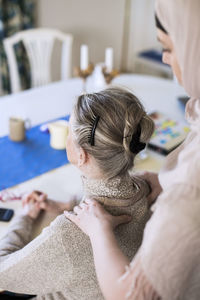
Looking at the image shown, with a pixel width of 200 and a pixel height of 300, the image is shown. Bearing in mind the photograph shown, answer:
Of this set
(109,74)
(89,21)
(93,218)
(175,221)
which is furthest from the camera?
(89,21)

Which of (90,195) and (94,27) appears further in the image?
(94,27)

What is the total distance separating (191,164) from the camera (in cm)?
81

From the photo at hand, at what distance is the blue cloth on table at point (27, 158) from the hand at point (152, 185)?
463 mm

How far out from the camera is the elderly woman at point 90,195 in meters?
1.03

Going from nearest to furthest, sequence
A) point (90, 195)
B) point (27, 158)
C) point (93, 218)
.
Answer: point (93, 218)
point (90, 195)
point (27, 158)

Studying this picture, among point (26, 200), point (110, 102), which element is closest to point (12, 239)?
point (26, 200)

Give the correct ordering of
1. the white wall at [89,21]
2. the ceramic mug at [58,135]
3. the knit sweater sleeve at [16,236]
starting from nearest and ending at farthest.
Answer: the knit sweater sleeve at [16,236], the ceramic mug at [58,135], the white wall at [89,21]

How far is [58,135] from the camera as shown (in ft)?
5.68

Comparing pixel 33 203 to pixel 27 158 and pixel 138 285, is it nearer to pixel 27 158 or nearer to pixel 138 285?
pixel 27 158

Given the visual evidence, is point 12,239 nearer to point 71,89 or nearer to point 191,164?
point 191,164

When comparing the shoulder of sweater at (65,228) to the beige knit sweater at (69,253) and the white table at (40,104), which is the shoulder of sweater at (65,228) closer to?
the beige knit sweater at (69,253)

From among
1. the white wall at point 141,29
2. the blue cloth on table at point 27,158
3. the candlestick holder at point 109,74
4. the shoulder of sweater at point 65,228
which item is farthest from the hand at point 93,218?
the white wall at point 141,29

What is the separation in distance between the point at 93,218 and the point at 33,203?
422mm

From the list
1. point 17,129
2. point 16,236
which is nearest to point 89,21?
point 17,129
